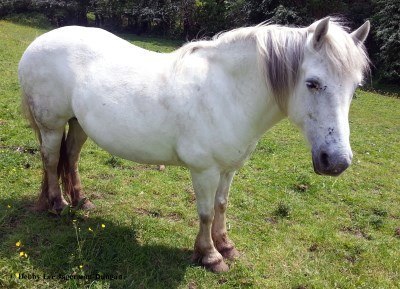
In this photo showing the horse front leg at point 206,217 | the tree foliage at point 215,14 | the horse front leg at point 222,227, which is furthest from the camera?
the tree foliage at point 215,14

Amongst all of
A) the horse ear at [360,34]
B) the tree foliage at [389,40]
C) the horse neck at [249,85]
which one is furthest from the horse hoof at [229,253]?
the tree foliage at [389,40]

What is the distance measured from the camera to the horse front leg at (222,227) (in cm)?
350

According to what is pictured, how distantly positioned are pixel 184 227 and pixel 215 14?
913 inches

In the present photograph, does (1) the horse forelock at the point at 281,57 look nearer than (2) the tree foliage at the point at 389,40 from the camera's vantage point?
Yes

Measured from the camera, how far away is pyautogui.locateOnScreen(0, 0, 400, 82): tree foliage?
722 inches

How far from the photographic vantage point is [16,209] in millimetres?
3854

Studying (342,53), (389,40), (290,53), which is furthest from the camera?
(389,40)

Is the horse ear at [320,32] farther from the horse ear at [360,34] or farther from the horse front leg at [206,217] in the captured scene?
the horse front leg at [206,217]

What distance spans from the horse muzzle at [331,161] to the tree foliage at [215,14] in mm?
14182

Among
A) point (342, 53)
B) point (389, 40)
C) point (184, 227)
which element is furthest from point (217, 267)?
point (389, 40)

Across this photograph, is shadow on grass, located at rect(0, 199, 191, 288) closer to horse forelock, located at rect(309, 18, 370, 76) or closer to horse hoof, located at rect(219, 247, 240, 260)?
horse hoof, located at rect(219, 247, 240, 260)

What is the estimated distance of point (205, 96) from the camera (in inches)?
115

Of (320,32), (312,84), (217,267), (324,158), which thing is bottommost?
(217,267)

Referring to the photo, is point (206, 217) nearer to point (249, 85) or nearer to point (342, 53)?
point (249, 85)
